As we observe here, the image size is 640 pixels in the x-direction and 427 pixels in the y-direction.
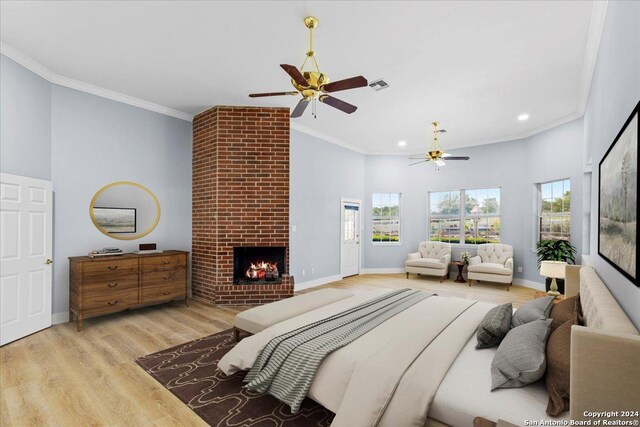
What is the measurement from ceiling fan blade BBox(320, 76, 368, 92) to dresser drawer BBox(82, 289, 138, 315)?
11.9 feet

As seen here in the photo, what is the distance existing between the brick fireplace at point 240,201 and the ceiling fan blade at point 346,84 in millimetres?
2363

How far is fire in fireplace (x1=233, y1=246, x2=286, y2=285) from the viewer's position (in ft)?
17.0

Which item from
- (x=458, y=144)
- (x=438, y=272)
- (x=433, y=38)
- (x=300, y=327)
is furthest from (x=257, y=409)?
(x=458, y=144)

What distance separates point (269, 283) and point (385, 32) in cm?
381

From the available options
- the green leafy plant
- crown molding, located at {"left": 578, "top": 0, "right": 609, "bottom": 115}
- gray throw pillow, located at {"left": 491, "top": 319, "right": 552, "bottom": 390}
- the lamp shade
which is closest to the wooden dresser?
gray throw pillow, located at {"left": 491, "top": 319, "right": 552, "bottom": 390}

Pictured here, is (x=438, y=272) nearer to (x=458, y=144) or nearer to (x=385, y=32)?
(x=458, y=144)

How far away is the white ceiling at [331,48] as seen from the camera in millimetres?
2744

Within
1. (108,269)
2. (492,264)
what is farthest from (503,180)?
(108,269)

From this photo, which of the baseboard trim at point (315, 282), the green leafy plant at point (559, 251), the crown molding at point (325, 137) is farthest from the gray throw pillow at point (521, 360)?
the crown molding at point (325, 137)

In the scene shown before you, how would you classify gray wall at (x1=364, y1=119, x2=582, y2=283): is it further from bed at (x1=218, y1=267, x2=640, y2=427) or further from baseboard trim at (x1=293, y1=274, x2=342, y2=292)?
bed at (x1=218, y1=267, x2=640, y2=427)

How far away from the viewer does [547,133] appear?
6.02 metres

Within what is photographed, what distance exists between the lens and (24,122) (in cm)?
361

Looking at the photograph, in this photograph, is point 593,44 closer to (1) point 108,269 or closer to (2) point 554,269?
(2) point 554,269

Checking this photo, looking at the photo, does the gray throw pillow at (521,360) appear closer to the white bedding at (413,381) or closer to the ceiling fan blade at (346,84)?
the white bedding at (413,381)
